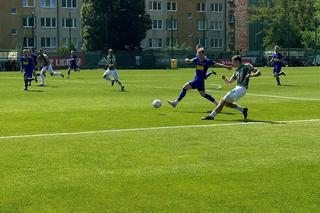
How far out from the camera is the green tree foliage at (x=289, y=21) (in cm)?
11594

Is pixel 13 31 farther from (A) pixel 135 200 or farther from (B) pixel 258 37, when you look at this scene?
(A) pixel 135 200

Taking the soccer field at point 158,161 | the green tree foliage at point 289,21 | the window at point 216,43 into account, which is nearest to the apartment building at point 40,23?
the window at point 216,43

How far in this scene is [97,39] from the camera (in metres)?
91.2

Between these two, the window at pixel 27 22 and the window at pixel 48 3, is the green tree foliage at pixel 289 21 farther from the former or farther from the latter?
the window at pixel 27 22

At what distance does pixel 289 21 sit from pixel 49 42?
1701 inches

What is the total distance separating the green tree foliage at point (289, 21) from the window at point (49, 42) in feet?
126

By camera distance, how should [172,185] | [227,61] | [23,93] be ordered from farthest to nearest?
[227,61] < [23,93] < [172,185]

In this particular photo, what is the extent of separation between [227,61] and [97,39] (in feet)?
59.4

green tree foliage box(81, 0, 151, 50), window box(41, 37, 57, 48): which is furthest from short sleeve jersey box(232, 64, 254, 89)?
window box(41, 37, 57, 48)

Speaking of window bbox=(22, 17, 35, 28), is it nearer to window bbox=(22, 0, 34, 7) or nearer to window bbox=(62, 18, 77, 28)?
window bbox=(22, 0, 34, 7)

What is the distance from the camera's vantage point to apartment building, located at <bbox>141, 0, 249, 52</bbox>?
115 metres

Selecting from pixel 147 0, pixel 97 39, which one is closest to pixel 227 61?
pixel 97 39

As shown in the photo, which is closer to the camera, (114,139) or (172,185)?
(172,185)

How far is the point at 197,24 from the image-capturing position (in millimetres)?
120125
